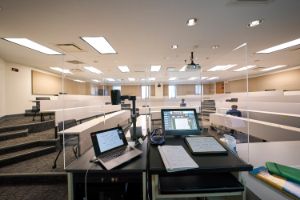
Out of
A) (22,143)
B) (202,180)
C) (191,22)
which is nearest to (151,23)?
(191,22)

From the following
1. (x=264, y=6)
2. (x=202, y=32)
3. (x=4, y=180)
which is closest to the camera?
(x=264, y=6)

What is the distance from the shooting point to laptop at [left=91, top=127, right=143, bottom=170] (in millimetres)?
1062

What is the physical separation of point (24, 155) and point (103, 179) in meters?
2.81

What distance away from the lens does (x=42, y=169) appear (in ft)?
8.27

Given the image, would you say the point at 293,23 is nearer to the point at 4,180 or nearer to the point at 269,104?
the point at 269,104

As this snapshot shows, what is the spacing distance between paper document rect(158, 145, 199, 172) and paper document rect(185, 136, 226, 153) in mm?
97

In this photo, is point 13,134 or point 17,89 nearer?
point 13,134

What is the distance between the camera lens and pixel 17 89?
5656 millimetres

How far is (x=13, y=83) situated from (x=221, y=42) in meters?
6.96

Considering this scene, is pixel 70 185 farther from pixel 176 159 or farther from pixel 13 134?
pixel 13 134

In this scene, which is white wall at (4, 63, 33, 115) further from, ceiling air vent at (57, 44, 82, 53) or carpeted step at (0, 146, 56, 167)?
carpeted step at (0, 146, 56, 167)

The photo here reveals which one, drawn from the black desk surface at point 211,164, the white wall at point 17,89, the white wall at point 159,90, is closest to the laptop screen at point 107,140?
the black desk surface at point 211,164

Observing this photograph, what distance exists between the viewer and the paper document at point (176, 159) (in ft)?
2.99

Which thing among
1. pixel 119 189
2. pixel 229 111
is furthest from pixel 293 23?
pixel 119 189
